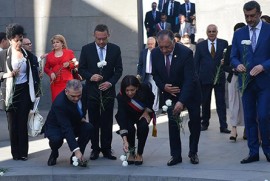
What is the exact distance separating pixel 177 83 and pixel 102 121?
131 cm

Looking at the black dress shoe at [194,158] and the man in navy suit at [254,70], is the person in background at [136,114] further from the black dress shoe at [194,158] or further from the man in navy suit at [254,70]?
the man in navy suit at [254,70]

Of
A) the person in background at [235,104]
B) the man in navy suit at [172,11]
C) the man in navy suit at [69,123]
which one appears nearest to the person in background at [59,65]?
the man in navy suit at [69,123]

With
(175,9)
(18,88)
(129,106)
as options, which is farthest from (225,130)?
(175,9)

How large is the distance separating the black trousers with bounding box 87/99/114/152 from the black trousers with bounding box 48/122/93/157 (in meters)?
0.46

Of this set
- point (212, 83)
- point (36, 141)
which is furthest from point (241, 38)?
point (36, 141)

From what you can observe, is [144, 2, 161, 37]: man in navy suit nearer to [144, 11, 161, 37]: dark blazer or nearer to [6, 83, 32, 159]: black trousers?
[144, 11, 161, 37]: dark blazer

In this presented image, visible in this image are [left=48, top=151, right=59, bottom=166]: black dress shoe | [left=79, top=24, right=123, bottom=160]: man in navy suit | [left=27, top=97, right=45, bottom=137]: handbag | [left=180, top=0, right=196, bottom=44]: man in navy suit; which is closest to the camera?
[left=48, top=151, right=59, bottom=166]: black dress shoe

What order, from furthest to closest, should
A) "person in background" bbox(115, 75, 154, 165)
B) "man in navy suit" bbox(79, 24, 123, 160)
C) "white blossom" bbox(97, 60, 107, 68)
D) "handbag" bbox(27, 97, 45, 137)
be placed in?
"handbag" bbox(27, 97, 45, 137)
"man in navy suit" bbox(79, 24, 123, 160)
"white blossom" bbox(97, 60, 107, 68)
"person in background" bbox(115, 75, 154, 165)

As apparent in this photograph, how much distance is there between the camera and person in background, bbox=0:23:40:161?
10.8m

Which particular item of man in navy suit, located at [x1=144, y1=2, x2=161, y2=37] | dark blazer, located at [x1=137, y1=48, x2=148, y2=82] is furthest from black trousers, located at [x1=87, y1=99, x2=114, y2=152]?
man in navy suit, located at [x1=144, y1=2, x2=161, y2=37]

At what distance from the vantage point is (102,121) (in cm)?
1093

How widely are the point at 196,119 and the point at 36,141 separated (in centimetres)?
329

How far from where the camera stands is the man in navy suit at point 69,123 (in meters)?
9.91

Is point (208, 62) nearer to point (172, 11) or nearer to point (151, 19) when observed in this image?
point (151, 19)
